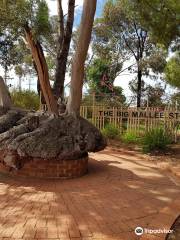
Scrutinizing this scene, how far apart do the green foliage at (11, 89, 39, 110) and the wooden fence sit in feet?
10.7

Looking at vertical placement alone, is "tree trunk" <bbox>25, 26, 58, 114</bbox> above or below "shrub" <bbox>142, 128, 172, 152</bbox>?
above

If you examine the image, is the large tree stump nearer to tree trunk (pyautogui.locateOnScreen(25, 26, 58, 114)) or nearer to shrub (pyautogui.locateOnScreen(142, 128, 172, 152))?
tree trunk (pyautogui.locateOnScreen(25, 26, 58, 114))

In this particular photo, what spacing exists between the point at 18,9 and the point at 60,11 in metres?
3.52

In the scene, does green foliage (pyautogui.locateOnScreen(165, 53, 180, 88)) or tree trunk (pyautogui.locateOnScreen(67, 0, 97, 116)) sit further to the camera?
green foliage (pyautogui.locateOnScreen(165, 53, 180, 88))

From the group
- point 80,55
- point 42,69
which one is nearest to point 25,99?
point 42,69

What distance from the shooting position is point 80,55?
7.23 m

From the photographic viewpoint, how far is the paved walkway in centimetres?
404

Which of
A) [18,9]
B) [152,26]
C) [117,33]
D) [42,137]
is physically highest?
[117,33]

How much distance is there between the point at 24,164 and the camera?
6.54m

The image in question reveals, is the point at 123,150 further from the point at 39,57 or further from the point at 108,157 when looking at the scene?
the point at 39,57

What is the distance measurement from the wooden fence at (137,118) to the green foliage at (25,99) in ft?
10.7

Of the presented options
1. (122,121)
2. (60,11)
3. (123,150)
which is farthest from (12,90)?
(123,150)

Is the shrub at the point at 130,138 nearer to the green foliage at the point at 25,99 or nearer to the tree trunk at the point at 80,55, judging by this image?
the tree trunk at the point at 80,55

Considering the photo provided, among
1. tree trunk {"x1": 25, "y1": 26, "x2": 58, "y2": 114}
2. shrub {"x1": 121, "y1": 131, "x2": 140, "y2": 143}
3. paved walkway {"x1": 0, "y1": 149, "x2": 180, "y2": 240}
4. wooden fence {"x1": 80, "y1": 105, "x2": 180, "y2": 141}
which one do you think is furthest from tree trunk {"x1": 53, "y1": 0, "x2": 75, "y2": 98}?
paved walkway {"x1": 0, "y1": 149, "x2": 180, "y2": 240}
